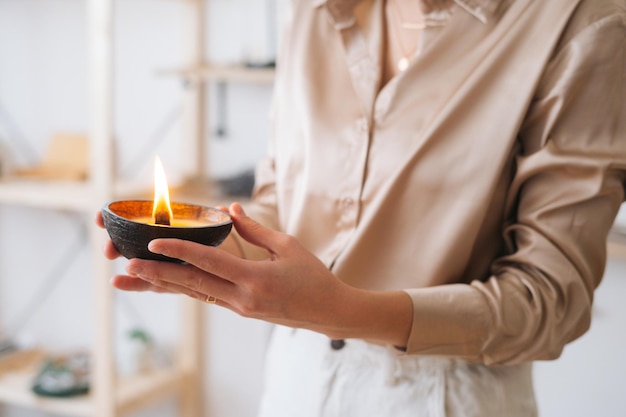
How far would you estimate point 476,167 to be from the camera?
91 cm

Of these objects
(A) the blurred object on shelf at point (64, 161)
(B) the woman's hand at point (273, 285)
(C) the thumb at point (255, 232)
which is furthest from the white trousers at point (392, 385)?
(A) the blurred object on shelf at point (64, 161)

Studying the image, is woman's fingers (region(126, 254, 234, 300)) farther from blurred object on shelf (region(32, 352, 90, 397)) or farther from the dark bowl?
blurred object on shelf (region(32, 352, 90, 397))

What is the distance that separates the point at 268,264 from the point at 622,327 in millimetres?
1087

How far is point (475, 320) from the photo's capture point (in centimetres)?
87

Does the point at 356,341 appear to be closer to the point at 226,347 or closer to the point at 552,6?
the point at 552,6

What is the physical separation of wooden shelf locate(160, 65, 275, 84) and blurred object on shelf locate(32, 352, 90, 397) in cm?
91

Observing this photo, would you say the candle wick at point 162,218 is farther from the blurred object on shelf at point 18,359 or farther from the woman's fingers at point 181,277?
the blurred object on shelf at point 18,359

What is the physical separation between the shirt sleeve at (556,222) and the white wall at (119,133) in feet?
4.19

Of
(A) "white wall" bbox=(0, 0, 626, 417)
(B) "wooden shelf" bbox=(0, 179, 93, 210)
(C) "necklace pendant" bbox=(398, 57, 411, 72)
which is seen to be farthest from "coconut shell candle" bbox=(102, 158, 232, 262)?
(A) "white wall" bbox=(0, 0, 626, 417)

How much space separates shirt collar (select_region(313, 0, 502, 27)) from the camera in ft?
3.02

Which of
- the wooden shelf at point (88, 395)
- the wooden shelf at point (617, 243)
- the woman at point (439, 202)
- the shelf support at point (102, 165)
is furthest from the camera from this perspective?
the wooden shelf at point (88, 395)

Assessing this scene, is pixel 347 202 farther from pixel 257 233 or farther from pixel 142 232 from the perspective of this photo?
pixel 142 232

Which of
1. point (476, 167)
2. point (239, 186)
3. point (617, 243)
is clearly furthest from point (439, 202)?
point (239, 186)

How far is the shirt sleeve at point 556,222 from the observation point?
0.85 meters
